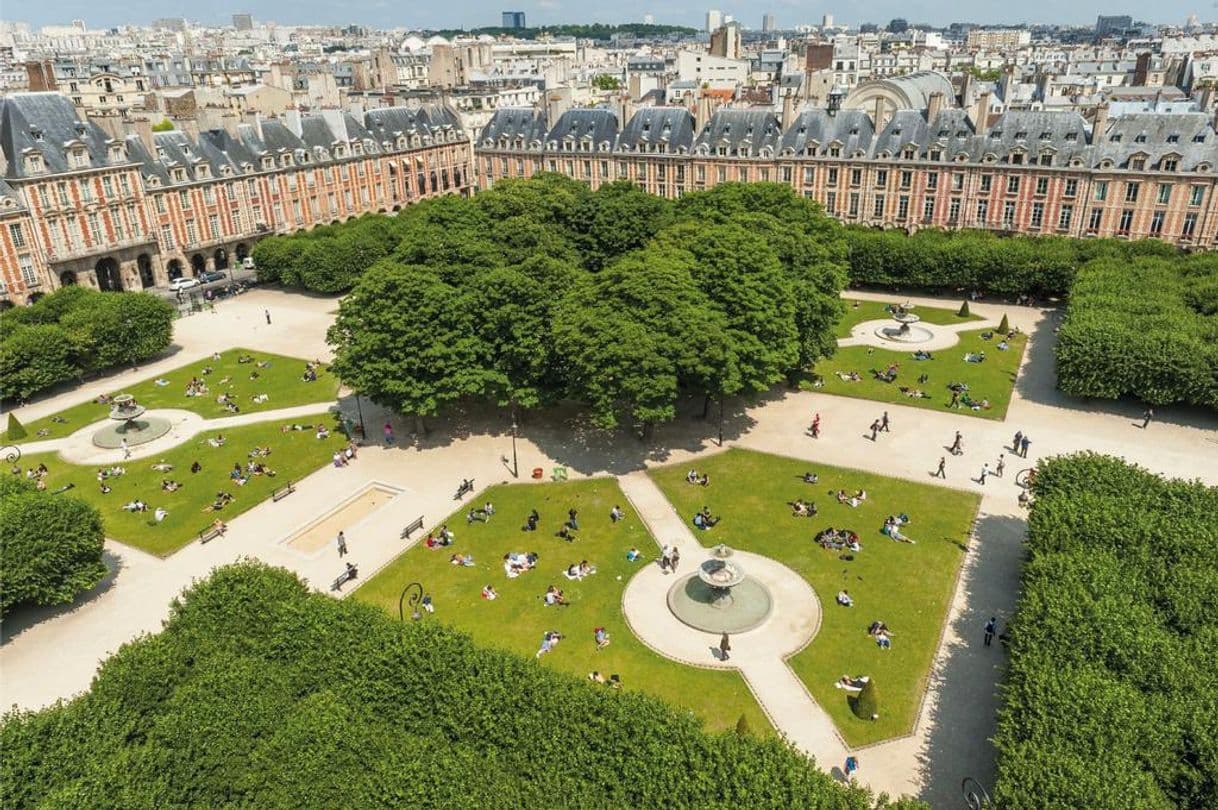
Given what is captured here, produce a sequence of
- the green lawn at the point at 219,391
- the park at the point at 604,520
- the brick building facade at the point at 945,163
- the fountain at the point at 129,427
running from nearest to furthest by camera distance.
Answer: the park at the point at 604,520
the fountain at the point at 129,427
the green lawn at the point at 219,391
the brick building facade at the point at 945,163

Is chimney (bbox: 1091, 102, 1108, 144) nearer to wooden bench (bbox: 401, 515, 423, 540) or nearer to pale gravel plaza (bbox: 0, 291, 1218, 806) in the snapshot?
pale gravel plaza (bbox: 0, 291, 1218, 806)

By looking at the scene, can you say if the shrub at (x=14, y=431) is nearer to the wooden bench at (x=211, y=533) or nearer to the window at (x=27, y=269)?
the wooden bench at (x=211, y=533)

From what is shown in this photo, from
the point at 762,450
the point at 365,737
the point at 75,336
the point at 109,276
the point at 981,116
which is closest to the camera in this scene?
the point at 365,737

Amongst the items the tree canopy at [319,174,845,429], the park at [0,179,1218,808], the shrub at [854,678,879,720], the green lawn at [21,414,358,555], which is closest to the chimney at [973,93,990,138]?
the park at [0,179,1218,808]

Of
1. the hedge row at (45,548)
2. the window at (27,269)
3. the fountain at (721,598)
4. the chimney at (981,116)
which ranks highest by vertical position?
the chimney at (981,116)

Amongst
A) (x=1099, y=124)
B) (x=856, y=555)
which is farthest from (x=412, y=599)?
(x=1099, y=124)

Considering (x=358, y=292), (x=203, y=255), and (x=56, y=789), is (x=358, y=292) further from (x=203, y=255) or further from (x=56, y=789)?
(x=203, y=255)

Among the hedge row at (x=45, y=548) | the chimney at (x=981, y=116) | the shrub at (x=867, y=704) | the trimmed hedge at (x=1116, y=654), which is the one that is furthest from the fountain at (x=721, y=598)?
the chimney at (x=981, y=116)

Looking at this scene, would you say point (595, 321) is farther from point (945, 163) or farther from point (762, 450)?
point (945, 163)
